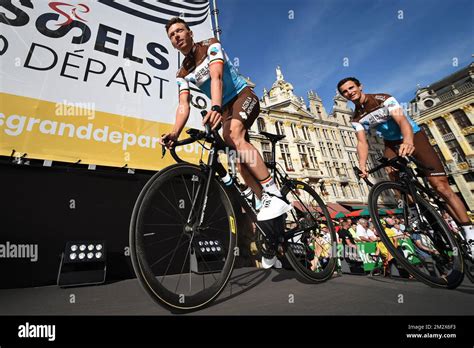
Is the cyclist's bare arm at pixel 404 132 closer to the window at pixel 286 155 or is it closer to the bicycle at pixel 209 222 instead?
the bicycle at pixel 209 222

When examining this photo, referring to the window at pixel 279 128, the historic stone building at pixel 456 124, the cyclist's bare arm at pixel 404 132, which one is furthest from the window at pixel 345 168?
the cyclist's bare arm at pixel 404 132

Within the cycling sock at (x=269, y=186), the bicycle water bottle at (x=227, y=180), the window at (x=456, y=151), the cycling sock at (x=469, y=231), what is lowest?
the cycling sock at (x=469, y=231)

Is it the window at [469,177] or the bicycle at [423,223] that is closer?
the bicycle at [423,223]

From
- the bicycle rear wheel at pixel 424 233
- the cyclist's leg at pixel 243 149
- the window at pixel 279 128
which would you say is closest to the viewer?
the cyclist's leg at pixel 243 149

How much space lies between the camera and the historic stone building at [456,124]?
25038 millimetres

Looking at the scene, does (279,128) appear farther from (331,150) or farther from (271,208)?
(271,208)

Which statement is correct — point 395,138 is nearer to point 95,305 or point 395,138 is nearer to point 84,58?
point 95,305

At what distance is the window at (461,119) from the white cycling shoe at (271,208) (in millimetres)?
36018

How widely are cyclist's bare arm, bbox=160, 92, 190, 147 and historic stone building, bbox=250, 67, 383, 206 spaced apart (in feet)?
64.3

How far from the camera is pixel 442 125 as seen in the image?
1096 inches

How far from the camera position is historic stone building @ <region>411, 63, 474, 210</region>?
Result: 986 inches

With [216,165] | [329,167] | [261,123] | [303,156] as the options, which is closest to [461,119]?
[329,167]

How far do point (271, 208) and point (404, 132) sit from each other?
1.54 meters
